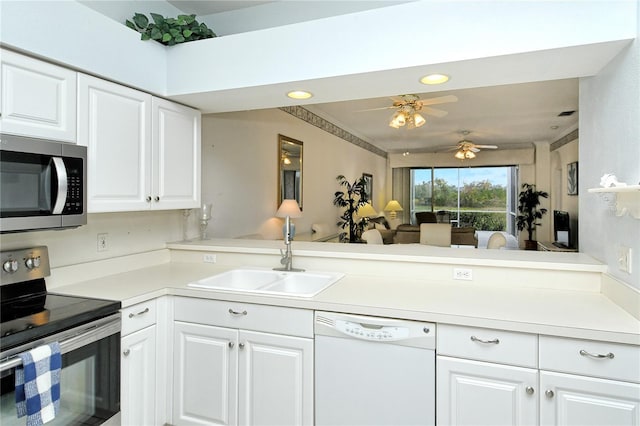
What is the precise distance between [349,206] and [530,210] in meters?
4.22

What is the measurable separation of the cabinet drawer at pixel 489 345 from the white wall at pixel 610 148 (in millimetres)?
492

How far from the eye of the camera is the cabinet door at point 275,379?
5.96ft

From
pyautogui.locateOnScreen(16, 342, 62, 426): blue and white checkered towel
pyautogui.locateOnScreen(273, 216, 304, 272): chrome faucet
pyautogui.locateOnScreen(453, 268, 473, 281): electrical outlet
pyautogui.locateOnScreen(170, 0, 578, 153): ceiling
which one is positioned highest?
pyautogui.locateOnScreen(170, 0, 578, 153): ceiling

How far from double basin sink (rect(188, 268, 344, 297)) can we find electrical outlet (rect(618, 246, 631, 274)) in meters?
1.31

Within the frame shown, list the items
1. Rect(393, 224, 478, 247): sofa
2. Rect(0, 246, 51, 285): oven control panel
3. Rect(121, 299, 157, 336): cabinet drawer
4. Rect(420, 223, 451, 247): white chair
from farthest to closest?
Rect(393, 224, 478, 247): sofa
Rect(420, 223, 451, 247): white chair
Rect(121, 299, 157, 336): cabinet drawer
Rect(0, 246, 51, 285): oven control panel

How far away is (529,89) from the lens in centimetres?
458

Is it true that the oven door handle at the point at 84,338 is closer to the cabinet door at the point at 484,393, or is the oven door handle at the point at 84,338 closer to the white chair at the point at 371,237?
the cabinet door at the point at 484,393

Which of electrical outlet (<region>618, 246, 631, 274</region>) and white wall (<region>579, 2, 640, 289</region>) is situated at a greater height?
white wall (<region>579, 2, 640, 289</region>)

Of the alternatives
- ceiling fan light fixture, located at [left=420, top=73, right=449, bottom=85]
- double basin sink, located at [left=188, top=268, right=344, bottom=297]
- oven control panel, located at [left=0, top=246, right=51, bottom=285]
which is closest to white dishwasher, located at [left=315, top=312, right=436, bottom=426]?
double basin sink, located at [left=188, top=268, right=344, bottom=297]

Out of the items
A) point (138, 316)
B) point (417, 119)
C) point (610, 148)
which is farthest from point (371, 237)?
point (138, 316)

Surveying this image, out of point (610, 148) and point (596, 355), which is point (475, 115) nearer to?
point (610, 148)

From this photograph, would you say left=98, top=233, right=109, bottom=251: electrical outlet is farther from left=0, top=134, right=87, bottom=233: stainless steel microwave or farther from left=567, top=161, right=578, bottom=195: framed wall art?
left=567, top=161, right=578, bottom=195: framed wall art

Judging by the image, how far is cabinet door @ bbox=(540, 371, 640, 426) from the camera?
1379 mm

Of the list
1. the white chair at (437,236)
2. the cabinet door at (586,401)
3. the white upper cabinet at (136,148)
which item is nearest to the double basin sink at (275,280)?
the white upper cabinet at (136,148)
